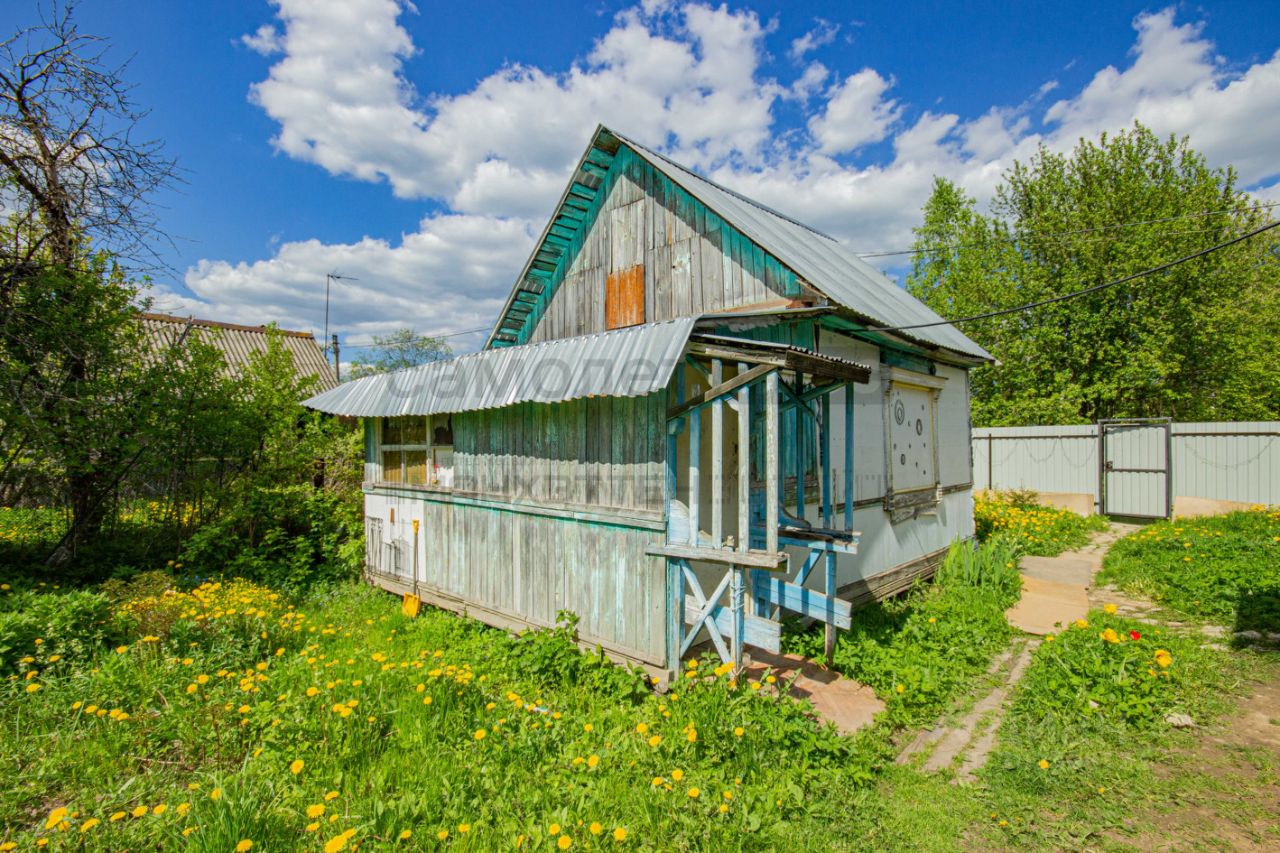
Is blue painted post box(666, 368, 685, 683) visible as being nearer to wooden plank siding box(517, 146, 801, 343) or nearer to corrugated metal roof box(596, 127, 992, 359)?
corrugated metal roof box(596, 127, 992, 359)

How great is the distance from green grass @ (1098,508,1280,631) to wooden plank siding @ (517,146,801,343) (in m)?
6.01

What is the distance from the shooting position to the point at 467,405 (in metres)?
6.25

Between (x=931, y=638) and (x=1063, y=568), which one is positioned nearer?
(x=931, y=638)

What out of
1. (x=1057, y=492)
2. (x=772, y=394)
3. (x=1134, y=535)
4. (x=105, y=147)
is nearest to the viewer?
(x=772, y=394)

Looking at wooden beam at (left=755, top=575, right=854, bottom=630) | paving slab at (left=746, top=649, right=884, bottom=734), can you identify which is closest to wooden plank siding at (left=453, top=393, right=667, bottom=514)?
wooden beam at (left=755, top=575, right=854, bottom=630)

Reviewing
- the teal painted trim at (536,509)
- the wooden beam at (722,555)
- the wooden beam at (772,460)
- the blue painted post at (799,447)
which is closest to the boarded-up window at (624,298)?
the blue painted post at (799,447)

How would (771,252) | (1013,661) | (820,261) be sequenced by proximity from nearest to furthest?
(1013,661) < (771,252) < (820,261)

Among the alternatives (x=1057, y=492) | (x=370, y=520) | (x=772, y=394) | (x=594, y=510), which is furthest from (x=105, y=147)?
(x=1057, y=492)

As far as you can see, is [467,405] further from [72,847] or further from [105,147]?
[105,147]

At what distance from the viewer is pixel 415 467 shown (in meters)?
8.21

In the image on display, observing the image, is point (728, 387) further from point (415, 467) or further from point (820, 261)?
point (415, 467)

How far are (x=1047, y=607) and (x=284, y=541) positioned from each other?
11183 mm

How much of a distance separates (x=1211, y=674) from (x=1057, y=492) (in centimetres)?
1069

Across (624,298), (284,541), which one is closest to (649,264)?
(624,298)
